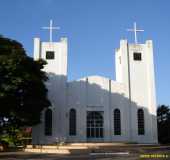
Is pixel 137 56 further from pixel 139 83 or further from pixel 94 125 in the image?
pixel 94 125

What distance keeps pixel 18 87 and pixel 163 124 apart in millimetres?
23042

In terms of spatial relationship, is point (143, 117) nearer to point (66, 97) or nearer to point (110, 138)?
point (110, 138)

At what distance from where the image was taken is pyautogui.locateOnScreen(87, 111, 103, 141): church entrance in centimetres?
3869

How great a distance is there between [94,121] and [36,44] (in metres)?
10.9

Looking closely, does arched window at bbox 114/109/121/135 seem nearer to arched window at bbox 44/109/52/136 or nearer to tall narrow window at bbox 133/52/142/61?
tall narrow window at bbox 133/52/142/61

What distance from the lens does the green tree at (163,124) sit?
146 ft

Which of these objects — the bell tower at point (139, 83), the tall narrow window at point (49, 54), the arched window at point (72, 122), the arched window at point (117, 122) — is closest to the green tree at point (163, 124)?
the bell tower at point (139, 83)

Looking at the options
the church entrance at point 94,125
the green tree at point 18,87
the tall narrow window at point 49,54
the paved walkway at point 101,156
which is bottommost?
the paved walkway at point 101,156

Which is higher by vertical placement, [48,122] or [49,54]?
[49,54]

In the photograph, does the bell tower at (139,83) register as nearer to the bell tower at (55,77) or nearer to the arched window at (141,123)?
the arched window at (141,123)

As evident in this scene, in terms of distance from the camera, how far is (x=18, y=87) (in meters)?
30.2

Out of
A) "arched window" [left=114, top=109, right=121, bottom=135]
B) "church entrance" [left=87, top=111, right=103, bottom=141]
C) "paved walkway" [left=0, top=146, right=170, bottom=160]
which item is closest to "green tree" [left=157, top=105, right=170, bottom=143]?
"arched window" [left=114, top=109, right=121, bottom=135]

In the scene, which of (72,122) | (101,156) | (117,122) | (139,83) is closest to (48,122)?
(72,122)

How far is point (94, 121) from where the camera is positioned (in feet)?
128
